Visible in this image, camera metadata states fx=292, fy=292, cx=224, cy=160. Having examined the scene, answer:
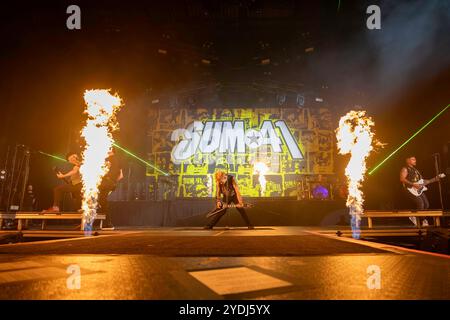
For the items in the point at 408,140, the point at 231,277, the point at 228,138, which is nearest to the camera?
the point at 231,277

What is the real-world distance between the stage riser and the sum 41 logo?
420 centimetres

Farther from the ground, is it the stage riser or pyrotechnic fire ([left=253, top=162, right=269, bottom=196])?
pyrotechnic fire ([left=253, top=162, right=269, bottom=196])

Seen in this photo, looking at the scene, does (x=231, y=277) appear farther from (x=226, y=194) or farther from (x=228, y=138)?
(x=228, y=138)

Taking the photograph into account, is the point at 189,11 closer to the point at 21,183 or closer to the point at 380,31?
the point at 380,31

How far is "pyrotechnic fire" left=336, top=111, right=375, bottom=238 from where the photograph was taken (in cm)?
1142

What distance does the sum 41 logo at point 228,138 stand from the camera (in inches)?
581

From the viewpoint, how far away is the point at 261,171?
14.5 meters

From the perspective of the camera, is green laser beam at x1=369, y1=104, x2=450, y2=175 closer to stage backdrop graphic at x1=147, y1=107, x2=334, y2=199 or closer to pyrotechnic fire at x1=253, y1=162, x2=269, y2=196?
stage backdrop graphic at x1=147, y1=107, x2=334, y2=199

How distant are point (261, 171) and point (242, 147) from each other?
1553mm

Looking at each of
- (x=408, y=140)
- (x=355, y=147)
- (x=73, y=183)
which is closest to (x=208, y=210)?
(x=73, y=183)

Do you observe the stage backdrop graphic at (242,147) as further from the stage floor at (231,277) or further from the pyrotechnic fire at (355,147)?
the stage floor at (231,277)

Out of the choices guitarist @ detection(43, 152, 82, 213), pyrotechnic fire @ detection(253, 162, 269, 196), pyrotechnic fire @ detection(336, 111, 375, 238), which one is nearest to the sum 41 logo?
pyrotechnic fire @ detection(253, 162, 269, 196)

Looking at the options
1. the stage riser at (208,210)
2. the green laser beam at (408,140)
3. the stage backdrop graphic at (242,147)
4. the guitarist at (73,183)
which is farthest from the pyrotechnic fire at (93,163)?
the green laser beam at (408,140)
